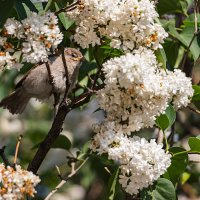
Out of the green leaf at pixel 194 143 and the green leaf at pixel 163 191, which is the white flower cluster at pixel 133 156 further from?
the green leaf at pixel 194 143

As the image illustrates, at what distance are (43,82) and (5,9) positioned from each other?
188 centimetres

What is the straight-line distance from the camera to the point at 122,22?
8.48ft

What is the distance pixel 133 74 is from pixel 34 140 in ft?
9.25

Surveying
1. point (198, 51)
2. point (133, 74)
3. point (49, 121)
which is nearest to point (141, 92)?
point (133, 74)

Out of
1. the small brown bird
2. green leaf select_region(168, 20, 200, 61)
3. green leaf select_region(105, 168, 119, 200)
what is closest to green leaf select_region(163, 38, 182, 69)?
green leaf select_region(168, 20, 200, 61)

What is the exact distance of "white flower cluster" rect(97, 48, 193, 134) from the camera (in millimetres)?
2434

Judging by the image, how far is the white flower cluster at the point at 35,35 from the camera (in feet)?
8.23

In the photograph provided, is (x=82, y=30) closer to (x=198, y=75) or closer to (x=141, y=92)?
(x=141, y=92)

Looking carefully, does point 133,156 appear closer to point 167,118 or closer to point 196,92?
point 167,118

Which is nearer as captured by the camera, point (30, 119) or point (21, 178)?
point (21, 178)

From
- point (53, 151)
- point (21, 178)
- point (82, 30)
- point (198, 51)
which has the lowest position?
point (53, 151)

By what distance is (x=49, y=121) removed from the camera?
18.6ft

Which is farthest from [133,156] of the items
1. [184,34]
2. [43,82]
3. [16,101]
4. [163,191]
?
[16,101]

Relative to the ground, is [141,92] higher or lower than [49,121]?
higher
